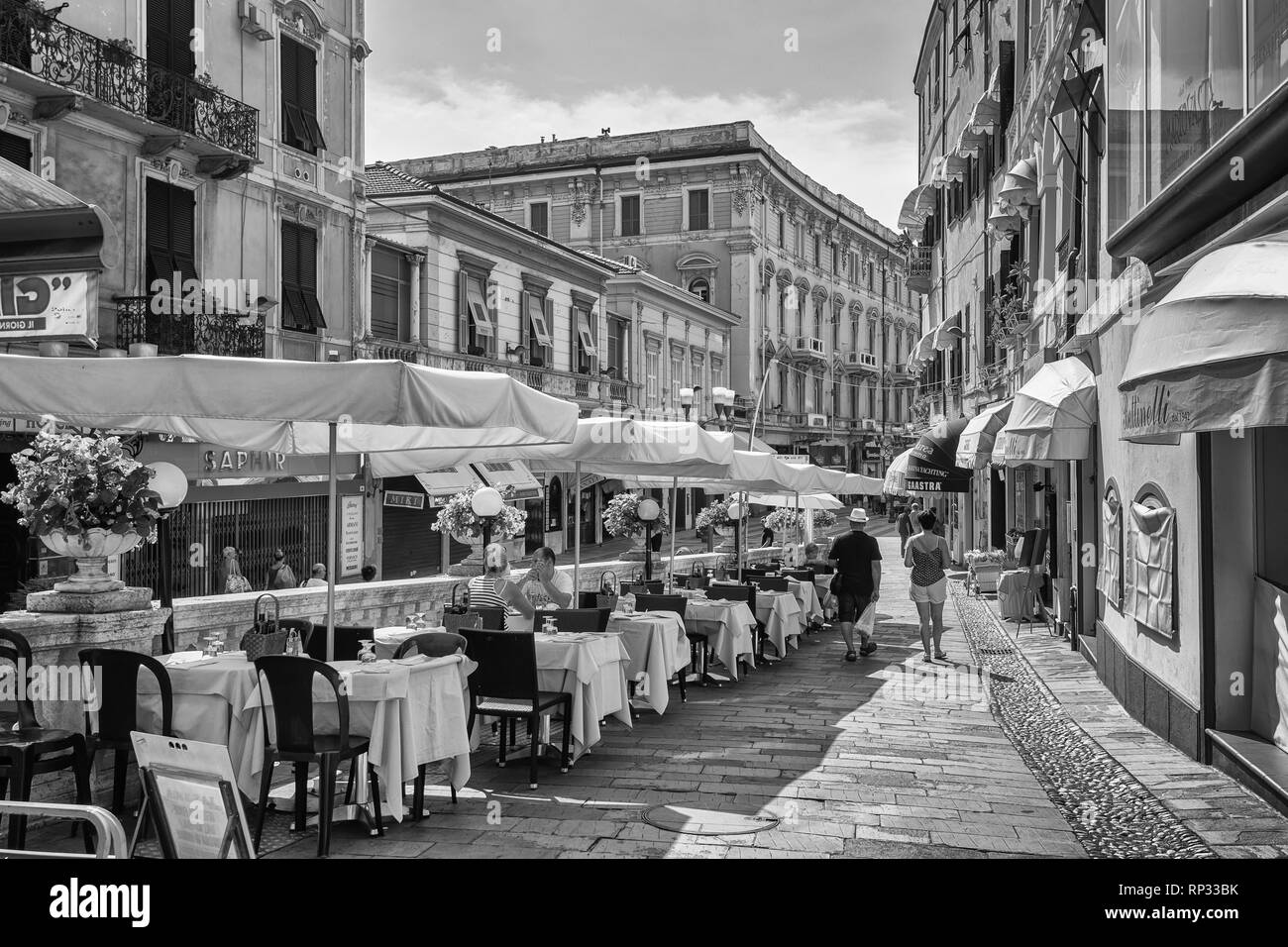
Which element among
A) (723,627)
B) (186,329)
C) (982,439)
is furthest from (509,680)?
(186,329)

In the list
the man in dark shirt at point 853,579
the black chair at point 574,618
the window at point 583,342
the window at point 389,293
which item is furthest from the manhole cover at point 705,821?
the window at point 583,342

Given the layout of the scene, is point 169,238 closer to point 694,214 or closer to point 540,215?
point 540,215

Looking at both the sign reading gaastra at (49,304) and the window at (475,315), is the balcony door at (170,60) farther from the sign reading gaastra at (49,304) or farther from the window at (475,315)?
the sign reading gaastra at (49,304)

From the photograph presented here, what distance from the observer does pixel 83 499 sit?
23.3 feet

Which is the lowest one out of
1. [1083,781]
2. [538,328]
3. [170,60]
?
[1083,781]

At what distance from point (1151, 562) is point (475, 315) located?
24138 mm

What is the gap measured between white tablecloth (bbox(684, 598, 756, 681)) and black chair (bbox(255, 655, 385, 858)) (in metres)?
6.01

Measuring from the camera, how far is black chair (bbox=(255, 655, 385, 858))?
6270 millimetres

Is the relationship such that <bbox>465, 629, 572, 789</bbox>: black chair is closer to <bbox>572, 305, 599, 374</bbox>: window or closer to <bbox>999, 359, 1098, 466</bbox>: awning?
<bbox>999, 359, 1098, 466</bbox>: awning

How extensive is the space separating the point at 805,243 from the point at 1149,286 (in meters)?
50.8

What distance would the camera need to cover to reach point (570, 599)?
38.4ft

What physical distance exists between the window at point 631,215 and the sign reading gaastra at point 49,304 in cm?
4748
